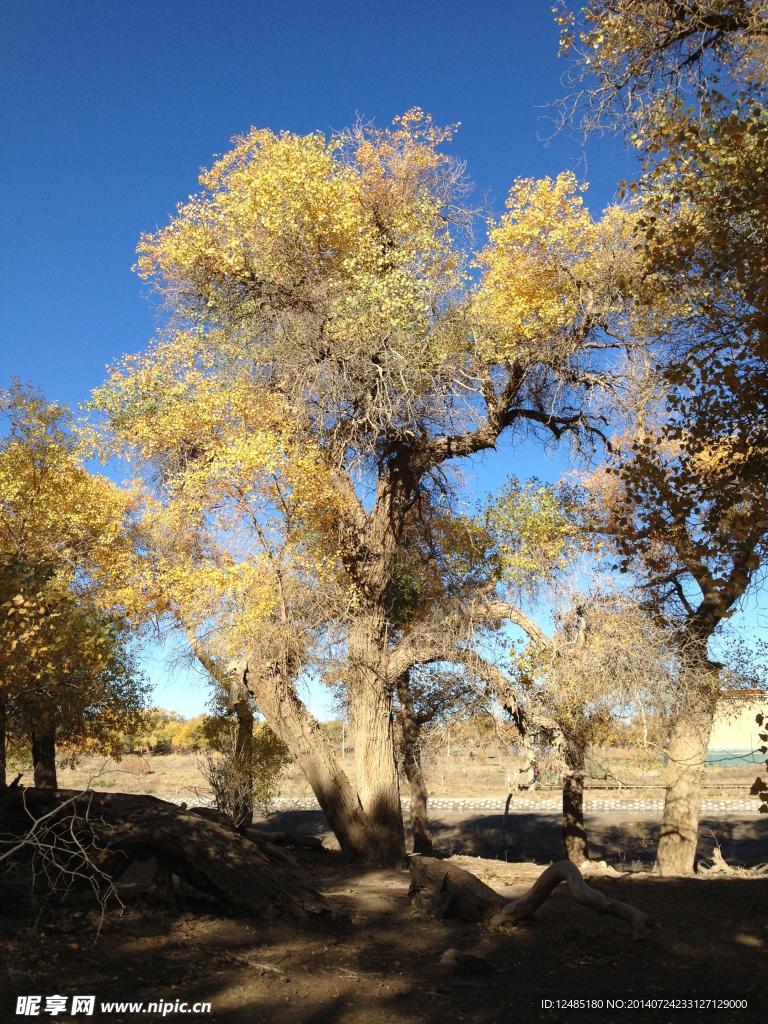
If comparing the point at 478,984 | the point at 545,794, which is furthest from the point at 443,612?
the point at 545,794

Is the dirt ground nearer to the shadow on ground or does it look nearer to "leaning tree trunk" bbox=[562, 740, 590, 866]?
"leaning tree trunk" bbox=[562, 740, 590, 866]

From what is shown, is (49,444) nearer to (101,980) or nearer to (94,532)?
(94,532)

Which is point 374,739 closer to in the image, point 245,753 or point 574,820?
point 574,820

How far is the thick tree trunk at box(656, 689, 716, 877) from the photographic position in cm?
1518

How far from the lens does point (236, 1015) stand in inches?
266

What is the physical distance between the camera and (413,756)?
2014 cm

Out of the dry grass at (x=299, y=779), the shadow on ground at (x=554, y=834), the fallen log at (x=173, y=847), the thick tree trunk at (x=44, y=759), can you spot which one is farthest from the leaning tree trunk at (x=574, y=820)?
the dry grass at (x=299, y=779)

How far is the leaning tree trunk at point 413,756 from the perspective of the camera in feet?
65.3

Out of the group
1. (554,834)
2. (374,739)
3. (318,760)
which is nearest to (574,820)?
(374,739)

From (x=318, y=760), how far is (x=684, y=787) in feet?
23.6

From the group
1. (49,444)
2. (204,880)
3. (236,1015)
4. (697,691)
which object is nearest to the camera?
(236,1015)

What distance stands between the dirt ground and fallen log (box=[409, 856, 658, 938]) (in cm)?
21

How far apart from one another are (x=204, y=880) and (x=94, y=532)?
10869 mm

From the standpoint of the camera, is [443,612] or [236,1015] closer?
[236,1015]
